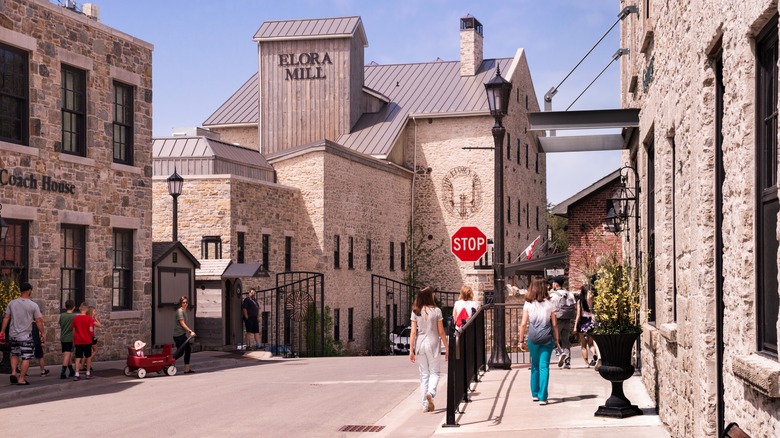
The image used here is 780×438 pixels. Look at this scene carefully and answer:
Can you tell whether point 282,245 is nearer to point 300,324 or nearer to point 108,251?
point 300,324

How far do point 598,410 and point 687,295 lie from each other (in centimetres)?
385

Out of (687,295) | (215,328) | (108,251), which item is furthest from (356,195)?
(687,295)

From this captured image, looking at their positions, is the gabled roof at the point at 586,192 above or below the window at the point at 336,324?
above

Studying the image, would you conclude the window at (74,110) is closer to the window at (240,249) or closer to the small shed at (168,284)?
the small shed at (168,284)

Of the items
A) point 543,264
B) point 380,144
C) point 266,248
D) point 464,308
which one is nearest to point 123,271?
point 464,308

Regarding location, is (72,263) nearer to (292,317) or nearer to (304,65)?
(292,317)

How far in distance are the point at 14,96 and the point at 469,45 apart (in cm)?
3742

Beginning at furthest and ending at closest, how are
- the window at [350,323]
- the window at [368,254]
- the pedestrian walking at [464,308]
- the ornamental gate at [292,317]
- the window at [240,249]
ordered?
the window at [368,254] < the window at [350,323] < the ornamental gate at [292,317] < the window at [240,249] < the pedestrian walking at [464,308]

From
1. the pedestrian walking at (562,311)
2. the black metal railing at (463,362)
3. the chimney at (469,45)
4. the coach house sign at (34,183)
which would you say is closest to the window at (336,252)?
the chimney at (469,45)

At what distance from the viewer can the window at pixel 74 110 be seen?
922 inches

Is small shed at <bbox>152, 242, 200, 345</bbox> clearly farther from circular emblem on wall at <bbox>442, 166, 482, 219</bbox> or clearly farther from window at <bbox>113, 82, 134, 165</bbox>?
circular emblem on wall at <bbox>442, 166, 482, 219</bbox>

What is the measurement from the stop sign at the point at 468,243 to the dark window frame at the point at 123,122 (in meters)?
8.51

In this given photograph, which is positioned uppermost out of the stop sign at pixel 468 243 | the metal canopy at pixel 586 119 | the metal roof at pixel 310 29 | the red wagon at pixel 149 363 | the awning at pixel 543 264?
the metal roof at pixel 310 29

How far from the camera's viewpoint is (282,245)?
→ 131ft
